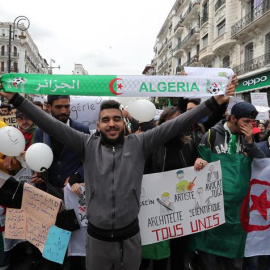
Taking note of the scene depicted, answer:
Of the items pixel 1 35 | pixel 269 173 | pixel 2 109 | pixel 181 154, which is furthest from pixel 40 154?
pixel 1 35

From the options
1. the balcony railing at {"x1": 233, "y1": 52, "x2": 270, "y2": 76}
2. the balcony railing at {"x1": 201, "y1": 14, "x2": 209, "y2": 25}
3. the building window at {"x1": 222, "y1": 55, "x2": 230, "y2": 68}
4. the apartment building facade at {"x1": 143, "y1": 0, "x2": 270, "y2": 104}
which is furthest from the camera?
the balcony railing at {"x1": 201, "y1": 14, "x2": 209, "y2": 25}

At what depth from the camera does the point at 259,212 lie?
3084 millimetres

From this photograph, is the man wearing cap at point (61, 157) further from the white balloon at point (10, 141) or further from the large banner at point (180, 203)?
the large banner at point (180, 203)

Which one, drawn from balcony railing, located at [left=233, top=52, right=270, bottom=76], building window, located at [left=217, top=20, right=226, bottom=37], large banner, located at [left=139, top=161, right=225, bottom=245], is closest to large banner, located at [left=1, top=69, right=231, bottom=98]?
large banner, located at [left=139, top=161, right=225, bottom=245]

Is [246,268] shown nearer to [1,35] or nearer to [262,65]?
[262,65]

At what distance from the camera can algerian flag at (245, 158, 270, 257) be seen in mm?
3014

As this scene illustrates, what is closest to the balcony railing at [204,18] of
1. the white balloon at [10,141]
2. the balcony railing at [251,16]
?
the balcony railing at [251,16]

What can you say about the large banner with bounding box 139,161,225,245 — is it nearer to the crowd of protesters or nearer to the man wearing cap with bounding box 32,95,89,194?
the crowd of protesters

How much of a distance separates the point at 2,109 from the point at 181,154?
4.41 m

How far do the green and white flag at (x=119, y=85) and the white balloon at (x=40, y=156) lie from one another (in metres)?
0.51

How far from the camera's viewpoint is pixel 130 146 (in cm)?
212

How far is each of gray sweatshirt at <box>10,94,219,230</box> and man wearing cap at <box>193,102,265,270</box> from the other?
912 millimetres

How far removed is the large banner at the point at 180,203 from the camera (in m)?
2.89

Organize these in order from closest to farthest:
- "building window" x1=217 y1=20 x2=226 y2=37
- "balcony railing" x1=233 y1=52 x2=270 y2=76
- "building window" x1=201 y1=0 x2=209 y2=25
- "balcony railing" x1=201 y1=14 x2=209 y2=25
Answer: "balcony railing" x1=233 y1=52 x2=270 y2=76, "building window" x1=217 y1=20 x2=226 y2=37, "balcony railing" x1=201 y1=14 x2=209 y2=25, "building window" x1=201 y1=0 x2=209 y2=25
